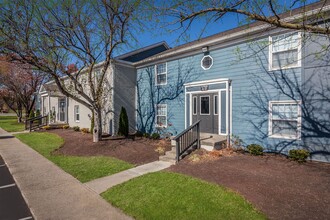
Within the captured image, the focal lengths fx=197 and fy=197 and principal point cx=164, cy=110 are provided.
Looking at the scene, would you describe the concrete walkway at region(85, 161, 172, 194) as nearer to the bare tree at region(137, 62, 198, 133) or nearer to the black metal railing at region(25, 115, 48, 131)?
the bare tree at region(137, 62, 198, 133)

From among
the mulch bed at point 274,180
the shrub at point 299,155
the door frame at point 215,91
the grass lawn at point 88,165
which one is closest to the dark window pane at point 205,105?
the door frame at point 215,91

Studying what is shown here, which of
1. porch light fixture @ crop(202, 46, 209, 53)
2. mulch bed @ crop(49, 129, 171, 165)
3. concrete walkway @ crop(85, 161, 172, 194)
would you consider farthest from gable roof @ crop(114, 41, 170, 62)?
concrete walkway @ crop(85, 161, 172, 194)

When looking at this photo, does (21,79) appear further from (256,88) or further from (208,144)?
(256,88)

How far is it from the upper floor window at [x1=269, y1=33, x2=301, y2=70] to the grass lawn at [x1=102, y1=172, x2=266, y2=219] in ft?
18.8

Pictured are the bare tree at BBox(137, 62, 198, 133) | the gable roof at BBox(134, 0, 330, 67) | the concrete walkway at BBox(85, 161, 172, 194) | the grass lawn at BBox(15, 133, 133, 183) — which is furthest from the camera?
the bare tree at BBox(137, 62, 198, 133)

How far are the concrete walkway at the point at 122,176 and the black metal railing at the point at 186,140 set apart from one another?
2.24 feet

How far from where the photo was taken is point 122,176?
625cm

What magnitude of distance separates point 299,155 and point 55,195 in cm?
795

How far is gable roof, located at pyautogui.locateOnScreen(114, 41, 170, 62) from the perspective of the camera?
1529 cm

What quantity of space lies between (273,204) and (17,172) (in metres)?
7.81

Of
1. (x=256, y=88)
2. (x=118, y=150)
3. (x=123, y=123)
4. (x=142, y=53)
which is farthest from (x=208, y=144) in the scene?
(x=142, y=53)

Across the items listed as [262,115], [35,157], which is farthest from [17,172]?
[262,115]

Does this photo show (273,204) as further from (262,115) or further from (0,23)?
(0,23)

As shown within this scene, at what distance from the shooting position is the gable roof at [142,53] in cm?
1529
